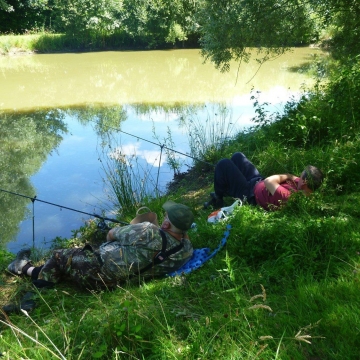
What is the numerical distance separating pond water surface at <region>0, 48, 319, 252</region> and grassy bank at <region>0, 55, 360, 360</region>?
1866 mm

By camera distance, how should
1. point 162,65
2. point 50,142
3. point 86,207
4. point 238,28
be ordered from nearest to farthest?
point 86,207 → point 238,28 → point 50,142 → point 162,65

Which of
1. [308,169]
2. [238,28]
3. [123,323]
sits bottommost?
[123,323]

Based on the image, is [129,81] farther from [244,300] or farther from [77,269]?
[244,300]

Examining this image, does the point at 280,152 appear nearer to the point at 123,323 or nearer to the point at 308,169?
the point at 308,169

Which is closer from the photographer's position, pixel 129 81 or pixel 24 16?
pixel 129 81

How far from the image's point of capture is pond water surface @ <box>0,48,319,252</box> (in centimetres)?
554

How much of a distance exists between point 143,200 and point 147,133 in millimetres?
3496

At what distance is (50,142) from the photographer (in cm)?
809

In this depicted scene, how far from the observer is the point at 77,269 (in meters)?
2.96

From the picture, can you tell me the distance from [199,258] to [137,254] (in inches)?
18.9

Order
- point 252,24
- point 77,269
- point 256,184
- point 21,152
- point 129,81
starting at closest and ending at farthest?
point 77,269, point 256,184, point 252,24, point 21,152, point 129,81

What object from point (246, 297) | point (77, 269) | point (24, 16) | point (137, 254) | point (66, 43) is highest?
point (24, 16)

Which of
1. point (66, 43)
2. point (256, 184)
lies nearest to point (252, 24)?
point (256, 184)

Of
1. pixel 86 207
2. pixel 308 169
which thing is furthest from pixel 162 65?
pixel 308 169
